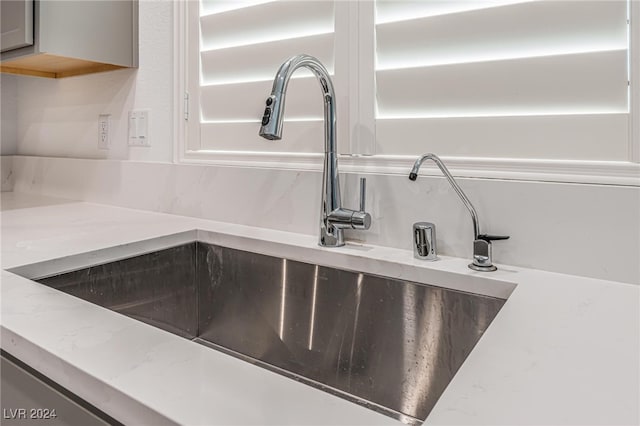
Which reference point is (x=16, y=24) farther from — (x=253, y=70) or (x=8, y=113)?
(x=8, y=113)

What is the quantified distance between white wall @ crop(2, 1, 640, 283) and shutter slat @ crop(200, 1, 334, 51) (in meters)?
0.19

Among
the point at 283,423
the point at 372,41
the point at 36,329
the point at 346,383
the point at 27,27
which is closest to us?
the point at 283,423

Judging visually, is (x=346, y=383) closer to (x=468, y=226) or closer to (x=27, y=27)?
(x=468, y=226)

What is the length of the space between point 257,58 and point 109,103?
68cm

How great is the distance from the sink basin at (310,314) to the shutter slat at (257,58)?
484 mm

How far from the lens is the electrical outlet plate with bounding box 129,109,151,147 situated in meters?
1.41

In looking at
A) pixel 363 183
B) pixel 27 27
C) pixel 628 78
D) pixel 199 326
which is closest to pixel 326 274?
pixel 363 183


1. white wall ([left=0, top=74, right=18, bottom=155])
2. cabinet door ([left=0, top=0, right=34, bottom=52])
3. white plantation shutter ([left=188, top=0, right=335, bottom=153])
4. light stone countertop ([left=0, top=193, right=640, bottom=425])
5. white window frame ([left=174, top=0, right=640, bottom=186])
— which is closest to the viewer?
light stone countertop ([left=0, top=193, right=640, bottom=425])

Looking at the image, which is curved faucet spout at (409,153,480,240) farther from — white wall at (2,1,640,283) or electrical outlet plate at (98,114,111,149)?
electrical outlet plate at (98,114,111,149)

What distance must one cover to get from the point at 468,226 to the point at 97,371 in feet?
2.31

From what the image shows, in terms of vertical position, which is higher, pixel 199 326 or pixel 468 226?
pixel 468 226

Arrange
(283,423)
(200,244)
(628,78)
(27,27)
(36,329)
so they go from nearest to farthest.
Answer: (283,423) → (36,329) → (628,78) → (200,244) → (27,27)

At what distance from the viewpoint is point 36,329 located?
525mm

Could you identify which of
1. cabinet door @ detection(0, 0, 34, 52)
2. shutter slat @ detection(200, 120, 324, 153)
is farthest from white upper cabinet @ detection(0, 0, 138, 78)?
shutter slat @ detection(200, 120, 324, 153)
